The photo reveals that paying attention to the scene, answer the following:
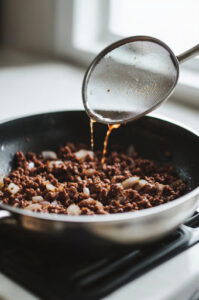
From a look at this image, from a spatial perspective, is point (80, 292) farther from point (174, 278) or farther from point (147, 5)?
point (147, 5)

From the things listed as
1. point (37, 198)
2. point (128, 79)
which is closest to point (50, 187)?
point (37, 198)

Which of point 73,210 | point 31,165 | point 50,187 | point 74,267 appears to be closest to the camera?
point 74,267

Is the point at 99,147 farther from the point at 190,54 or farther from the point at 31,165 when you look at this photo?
the point at 190,54

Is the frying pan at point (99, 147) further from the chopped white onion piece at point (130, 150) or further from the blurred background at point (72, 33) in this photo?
the blurred background at point (72, 33)

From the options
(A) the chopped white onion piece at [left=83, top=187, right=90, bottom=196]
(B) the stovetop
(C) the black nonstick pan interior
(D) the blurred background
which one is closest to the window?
(D) the blurred background

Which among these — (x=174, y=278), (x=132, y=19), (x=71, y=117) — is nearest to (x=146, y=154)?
(x=71, y=117)

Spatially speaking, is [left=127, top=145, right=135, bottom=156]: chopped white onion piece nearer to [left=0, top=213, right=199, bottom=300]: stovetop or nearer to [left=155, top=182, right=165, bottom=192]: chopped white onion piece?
[left=155, top=182, right=165, bottom=192]: chopped white onion piece

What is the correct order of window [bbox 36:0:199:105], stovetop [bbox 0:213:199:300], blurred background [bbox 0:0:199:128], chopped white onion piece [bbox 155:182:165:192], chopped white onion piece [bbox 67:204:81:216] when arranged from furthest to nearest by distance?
window [bbox 36:0:199:105] < blurred background [bbox 0:0:199:128] < chopped white onion piece [bbox 155:182:165:192] < chopped white onion piece [bbox 67:204:81:216] < stovetop [bbox 0:213:199:300]
